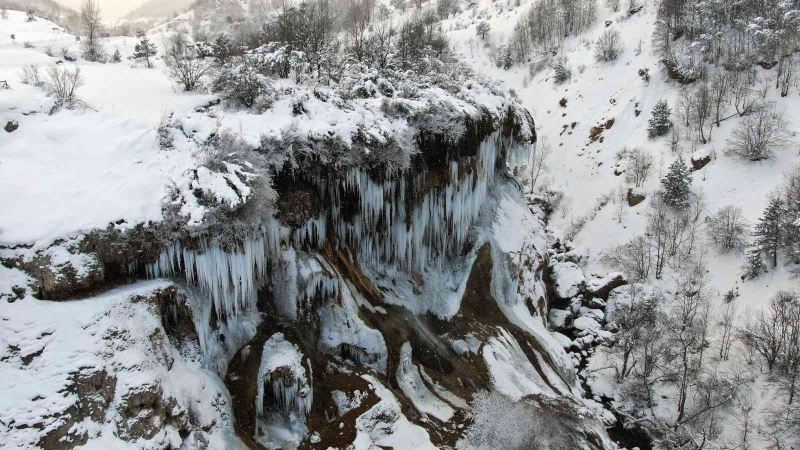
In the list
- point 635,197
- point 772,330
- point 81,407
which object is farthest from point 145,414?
point 635,197

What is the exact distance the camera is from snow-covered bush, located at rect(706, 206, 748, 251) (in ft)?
81.6

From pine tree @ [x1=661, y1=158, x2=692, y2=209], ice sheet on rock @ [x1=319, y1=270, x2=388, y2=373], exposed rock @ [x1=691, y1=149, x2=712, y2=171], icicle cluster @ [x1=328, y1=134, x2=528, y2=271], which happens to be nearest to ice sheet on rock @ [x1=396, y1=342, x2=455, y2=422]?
ice sheet on rock @ [x1=319, y1=270, x2=388, y2=373]

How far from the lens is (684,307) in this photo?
74.2ft

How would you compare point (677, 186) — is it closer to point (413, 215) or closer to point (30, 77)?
point (413, 215)

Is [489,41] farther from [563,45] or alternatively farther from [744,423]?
[744,423]

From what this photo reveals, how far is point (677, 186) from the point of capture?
91.2 feet

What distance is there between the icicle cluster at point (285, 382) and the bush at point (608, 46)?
137 feet

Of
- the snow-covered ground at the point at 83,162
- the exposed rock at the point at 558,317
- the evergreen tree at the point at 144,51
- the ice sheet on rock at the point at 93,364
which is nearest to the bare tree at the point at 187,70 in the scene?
the evergreen tree at the point at 144,51

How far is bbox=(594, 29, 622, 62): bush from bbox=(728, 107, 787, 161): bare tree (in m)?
15.1

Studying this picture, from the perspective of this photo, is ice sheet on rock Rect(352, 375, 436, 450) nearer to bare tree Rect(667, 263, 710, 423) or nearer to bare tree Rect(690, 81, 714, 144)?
bare tree Rect(667, 263, 710, 423)

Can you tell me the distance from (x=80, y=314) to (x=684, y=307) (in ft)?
79.5

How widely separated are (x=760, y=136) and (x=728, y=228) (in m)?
6.61

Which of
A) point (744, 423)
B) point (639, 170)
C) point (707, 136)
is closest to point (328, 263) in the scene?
point (744, 423)

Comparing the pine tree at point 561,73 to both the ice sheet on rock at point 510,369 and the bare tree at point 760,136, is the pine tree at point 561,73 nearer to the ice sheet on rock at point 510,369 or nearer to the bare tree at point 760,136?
the bare tree at point 760,136
